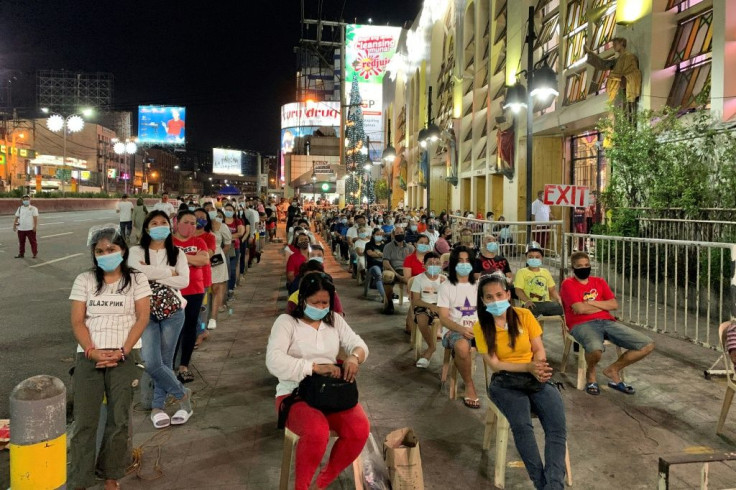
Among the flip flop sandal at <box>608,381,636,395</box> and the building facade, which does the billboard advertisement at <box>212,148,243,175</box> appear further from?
the flip flop sandal at <box>608,381,636,395</box>

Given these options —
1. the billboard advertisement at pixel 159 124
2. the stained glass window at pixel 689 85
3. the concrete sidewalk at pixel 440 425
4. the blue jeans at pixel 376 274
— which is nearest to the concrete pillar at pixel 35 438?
the concrete sidewalk at pixel 440 425

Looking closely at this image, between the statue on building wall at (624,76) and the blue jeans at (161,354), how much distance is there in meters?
11.8

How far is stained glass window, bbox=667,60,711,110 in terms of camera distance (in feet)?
38.4

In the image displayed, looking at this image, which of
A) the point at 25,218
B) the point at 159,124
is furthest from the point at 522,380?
the point at 159,124

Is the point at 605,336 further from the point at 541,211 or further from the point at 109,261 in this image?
the point at 541,211

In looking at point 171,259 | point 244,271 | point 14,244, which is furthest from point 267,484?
point 14,244

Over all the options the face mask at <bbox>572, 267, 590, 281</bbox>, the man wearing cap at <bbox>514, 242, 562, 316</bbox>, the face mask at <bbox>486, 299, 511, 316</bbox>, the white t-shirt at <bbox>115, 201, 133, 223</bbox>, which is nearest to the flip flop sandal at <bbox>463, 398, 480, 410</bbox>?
the face mask at <bbox>486, 299, 511, 316</bbox>

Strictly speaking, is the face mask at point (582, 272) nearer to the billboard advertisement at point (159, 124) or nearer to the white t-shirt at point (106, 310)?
the white t-shirt at point (106, 310)

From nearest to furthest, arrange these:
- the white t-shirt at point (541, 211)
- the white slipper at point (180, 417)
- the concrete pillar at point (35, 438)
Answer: the concrete pillar at point (35, 438), the white slipper at point (180, 417), the white t-shirt at point (541, 211)

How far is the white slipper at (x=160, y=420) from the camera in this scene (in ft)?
16.0

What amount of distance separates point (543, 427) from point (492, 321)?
887mm

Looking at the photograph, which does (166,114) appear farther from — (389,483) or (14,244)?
(389,483)

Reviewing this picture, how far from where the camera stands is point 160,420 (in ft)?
16.1

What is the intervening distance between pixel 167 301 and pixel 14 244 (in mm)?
16533
